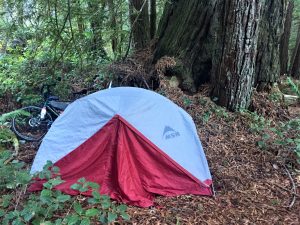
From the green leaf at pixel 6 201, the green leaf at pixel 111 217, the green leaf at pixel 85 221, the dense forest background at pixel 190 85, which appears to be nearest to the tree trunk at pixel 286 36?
the dense forest background at pixel 190 85

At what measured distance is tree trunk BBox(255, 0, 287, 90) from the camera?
6.43m

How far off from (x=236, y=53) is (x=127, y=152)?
9.17 ft

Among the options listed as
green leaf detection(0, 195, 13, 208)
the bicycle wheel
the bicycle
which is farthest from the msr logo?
the bicycle wheel

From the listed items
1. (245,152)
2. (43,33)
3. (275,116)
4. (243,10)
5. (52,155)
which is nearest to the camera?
(52,155)

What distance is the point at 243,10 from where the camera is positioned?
5270mm

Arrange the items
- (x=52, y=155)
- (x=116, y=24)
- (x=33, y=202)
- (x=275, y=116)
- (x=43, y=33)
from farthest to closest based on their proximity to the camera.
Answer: (x=116, y=24) → (x=43, y=33) → (x=275, y=116) → (x=52, y=155) → (x=33, y=202)

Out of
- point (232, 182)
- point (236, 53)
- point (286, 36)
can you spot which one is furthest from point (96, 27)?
point (286, 36)

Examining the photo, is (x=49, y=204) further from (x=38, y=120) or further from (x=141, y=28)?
(x=141, y=28)

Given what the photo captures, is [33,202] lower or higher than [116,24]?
lower

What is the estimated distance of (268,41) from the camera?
6.46 metres

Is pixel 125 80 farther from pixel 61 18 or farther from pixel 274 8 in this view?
pixel 274 8

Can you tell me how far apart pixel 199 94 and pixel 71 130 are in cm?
293

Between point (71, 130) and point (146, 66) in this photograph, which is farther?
point (146, 66)

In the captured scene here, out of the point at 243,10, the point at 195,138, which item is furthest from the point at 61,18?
the point at 195,138
